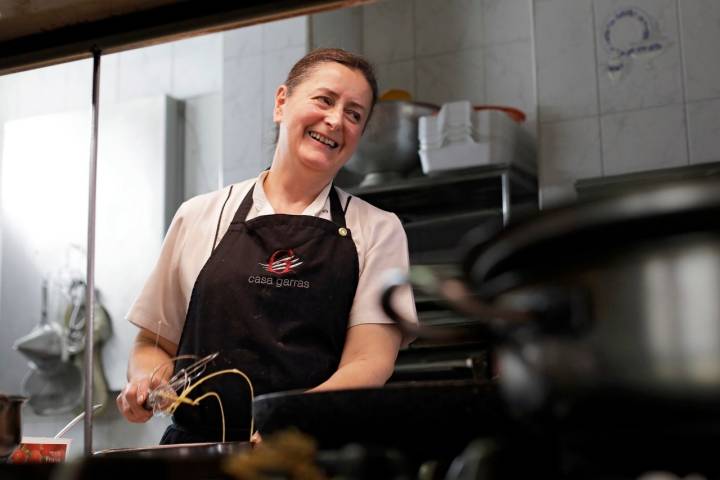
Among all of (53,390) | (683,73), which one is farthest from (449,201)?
(53,390)

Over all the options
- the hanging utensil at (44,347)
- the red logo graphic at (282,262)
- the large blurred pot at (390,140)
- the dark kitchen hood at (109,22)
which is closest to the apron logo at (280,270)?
the red logo graphic at (282,262)

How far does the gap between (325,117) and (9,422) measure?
963 millimetres

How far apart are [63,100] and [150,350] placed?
3.30m

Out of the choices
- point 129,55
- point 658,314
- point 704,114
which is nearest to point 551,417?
point 658,314

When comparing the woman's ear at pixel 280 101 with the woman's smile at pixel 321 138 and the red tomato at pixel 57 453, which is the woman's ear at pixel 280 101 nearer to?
the woman's smile at pixel 321 138

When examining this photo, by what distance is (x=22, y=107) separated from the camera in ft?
16.1

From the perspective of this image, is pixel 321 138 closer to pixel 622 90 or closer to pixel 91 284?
pixel 91 284

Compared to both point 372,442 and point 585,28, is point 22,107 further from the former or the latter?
point 372,442

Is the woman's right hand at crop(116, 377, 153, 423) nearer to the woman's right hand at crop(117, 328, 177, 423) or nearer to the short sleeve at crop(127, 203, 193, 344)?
the woman's right hand at crop(117, 328, 177, 423)

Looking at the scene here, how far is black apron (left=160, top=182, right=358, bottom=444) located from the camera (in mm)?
1729

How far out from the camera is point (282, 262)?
1843mm

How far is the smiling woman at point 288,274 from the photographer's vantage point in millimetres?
1741

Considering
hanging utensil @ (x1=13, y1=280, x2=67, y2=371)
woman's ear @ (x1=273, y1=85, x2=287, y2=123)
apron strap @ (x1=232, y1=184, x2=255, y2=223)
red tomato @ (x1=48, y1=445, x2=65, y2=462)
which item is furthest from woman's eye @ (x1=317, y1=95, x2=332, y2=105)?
hanging utensil @ (x1=13, y1=280, x2=67, y2=371)

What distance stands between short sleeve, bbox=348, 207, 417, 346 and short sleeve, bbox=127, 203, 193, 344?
35cm
